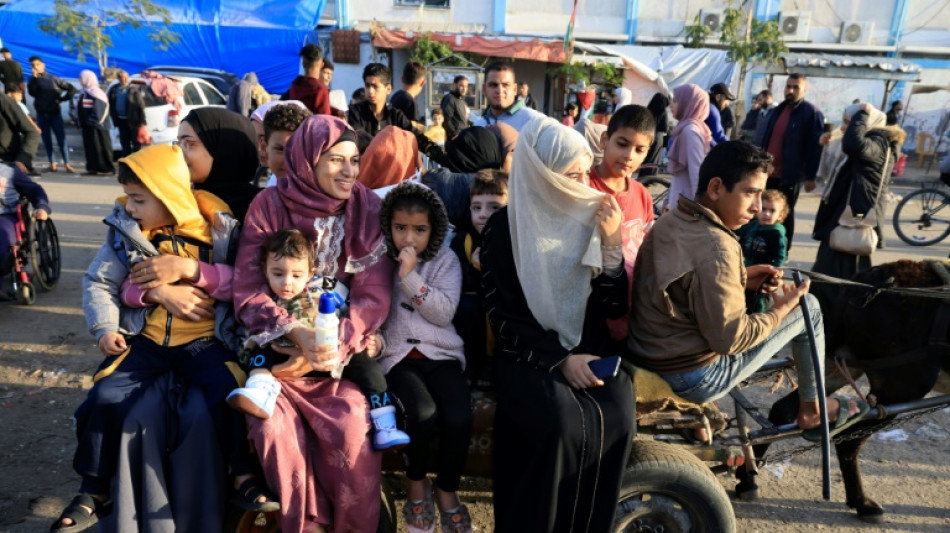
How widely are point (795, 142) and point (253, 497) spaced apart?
6.31 meters

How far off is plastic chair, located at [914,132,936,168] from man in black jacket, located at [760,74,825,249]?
13.3 m

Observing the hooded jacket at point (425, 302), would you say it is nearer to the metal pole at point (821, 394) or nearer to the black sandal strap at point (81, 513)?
the black sandal strap at point (81, 513)

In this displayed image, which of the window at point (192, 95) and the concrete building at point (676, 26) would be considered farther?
the concrete building at point (676, 26)

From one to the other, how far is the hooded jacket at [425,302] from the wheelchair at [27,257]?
4.17 metres

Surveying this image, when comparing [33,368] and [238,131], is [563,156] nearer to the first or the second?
[238,131]

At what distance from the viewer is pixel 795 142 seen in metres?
6.47

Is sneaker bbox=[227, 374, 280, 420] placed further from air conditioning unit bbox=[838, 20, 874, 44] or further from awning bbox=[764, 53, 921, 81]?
air conditioning unit bbox=[838, 20, 874, 44]

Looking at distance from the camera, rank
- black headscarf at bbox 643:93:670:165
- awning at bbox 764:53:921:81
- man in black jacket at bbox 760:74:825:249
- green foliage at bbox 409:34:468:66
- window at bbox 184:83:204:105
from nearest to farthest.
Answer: man in black jacket at bbox 760:74:825:249, black headscarf at bbox 643:93:670:165, window at bbox 184:83:204:105, green foliage at bbox 409:34:468:66, awning at bbox 764:53:921:81

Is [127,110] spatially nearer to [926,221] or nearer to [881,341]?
[881,341]

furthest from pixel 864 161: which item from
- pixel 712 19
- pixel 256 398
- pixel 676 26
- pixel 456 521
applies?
pixel 676 26

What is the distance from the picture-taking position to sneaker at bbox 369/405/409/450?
2215mm

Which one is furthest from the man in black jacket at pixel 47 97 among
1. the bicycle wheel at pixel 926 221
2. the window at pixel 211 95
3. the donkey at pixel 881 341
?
the bicycle wheel at pixel 926 221

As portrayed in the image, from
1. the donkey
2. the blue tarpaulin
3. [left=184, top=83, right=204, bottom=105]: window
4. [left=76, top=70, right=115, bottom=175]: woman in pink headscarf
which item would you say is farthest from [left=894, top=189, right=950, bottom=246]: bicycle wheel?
the blue tarpaulin

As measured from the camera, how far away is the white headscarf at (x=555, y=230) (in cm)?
232
